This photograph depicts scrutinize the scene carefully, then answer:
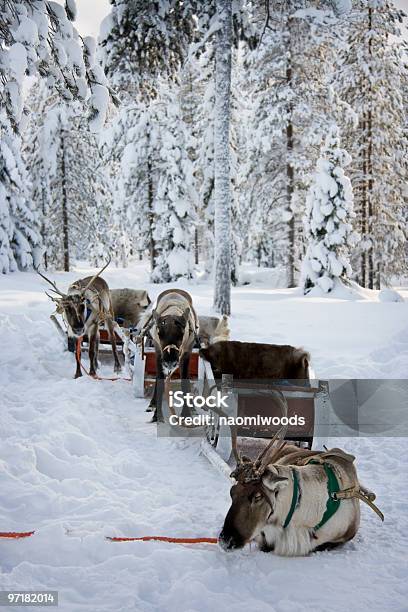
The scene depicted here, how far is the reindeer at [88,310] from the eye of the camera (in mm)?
7891

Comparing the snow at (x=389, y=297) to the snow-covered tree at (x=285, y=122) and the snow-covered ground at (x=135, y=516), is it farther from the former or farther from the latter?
the snow-covered ground at (x=135, y=516)

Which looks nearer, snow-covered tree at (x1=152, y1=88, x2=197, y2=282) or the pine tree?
the pine tree

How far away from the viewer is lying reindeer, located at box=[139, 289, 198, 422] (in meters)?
6.00

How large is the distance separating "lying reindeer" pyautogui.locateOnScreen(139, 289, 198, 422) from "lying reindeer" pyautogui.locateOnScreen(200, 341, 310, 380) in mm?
414

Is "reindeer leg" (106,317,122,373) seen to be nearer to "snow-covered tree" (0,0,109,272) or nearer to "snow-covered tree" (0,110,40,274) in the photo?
"snow-covered tree" (0,0,109,272)

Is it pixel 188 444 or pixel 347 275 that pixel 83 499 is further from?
pixel 347 275

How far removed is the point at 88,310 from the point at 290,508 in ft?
18.7

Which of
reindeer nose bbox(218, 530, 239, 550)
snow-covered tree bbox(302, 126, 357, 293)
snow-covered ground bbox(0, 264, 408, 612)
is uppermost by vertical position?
snow-covered tree bbox(302, 126, 357, 293)

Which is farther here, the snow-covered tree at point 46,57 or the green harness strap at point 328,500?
the snow-covered tree at point 46,57

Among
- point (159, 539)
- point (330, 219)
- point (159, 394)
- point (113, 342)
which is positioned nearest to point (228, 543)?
point (159, 539)

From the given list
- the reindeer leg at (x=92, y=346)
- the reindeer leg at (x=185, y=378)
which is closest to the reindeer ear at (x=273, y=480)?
the reindeer leg at (x=185, y=378)

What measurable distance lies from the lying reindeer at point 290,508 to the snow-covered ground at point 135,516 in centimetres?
12

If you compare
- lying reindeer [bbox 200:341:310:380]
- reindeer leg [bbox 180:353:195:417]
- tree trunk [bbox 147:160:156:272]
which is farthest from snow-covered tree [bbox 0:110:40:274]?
lying reindeer [bbox 200:341:310:380]

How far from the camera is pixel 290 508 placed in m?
3.44
